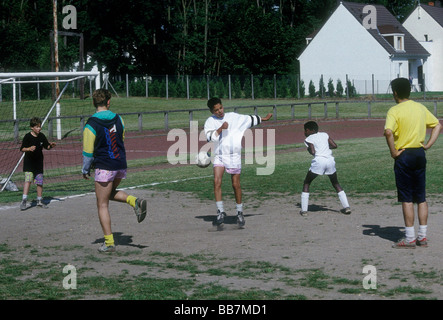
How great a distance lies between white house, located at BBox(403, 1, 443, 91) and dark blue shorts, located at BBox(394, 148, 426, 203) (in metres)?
70.0

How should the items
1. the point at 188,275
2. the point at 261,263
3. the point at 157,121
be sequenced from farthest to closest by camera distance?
1. the point at 157,121
2. the point at 261,263
3. the point at 188,275

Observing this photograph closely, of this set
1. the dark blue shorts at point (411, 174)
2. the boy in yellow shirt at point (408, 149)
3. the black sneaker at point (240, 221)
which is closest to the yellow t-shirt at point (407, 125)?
the boy in yellow shirt at point (408, 149)

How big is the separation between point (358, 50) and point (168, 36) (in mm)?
18328

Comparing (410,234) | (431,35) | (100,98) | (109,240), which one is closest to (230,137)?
(100,98)

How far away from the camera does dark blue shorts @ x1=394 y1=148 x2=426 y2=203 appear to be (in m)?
9.23

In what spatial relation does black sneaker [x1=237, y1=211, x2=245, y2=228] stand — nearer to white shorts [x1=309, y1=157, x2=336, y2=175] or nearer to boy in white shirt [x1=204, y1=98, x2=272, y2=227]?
boy in white shirt [x1=204, y1=98, x2=272, y2=227]

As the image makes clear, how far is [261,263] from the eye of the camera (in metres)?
8.55

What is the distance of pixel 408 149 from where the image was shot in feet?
30.3

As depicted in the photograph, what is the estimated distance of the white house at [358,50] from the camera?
233ft

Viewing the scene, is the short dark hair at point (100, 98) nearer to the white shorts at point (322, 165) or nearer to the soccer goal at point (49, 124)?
the white shorts at point (322, 165)

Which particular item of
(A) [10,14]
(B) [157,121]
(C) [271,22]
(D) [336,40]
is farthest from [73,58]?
(B) [157,121]

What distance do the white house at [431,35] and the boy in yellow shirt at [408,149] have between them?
70.0 metres
